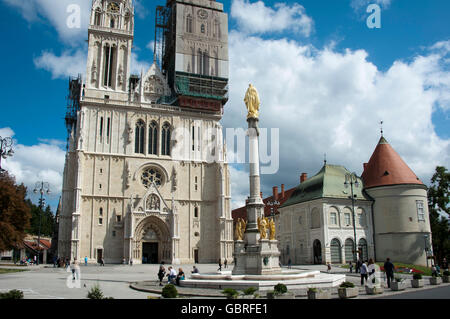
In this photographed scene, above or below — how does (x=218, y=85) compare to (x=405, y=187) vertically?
above

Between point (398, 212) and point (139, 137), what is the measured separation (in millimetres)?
32018

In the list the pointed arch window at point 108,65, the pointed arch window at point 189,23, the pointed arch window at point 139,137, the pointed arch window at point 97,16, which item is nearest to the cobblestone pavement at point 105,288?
the pointed arch window at point 139,137

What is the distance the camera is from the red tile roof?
152 ft

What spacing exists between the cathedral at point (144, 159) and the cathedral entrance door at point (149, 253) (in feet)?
0.39

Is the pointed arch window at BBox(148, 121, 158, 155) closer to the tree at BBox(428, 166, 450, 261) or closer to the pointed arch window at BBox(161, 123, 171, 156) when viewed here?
the pointed arch window at BBox(161, 123, 171, 156)

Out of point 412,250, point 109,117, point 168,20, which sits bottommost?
point 412,250

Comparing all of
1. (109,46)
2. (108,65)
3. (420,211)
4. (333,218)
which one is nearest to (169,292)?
(333,218)

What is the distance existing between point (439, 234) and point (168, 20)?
50.4 m

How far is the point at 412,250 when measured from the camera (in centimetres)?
4381

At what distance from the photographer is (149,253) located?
155ft

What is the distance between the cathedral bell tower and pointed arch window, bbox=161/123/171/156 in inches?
278
